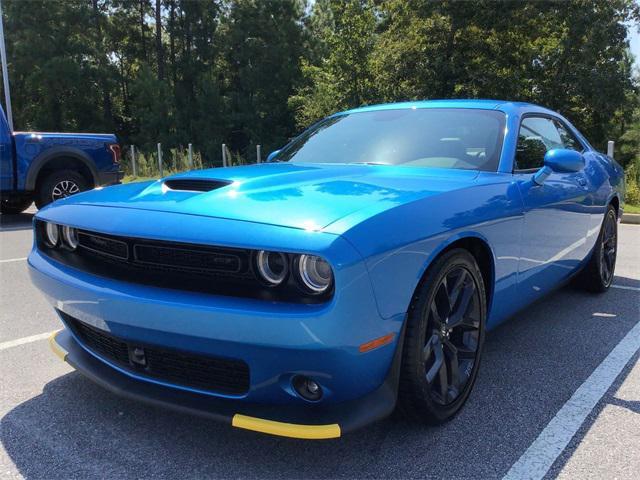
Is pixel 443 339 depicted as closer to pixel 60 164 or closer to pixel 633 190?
pixel 60 164

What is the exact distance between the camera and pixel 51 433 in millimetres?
→ 2316

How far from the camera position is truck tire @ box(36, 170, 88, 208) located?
855 centimetres

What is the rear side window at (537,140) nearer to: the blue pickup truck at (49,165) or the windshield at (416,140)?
the windshield at (416,140)

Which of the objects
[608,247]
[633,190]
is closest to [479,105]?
[608,247]

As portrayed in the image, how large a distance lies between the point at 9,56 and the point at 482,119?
41214mm

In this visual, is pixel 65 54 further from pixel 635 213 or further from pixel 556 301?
pixel 556 301

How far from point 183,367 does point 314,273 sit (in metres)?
0.62

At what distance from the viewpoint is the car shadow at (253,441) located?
6.78ft

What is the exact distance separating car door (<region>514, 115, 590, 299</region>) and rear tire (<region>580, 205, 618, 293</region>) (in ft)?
1.50

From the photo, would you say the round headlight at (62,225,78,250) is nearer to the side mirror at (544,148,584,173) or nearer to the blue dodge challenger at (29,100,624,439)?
the blue dodge challenger at (29,100,624,439)

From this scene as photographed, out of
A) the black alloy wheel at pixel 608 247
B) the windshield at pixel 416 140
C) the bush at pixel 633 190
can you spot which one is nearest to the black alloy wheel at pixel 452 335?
the windshield at pixel 416 140

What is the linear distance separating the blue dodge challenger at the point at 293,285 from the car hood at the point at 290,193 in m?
0.01

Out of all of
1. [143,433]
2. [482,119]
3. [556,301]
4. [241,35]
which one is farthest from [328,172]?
[241,35]

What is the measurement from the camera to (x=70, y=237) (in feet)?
8.28
